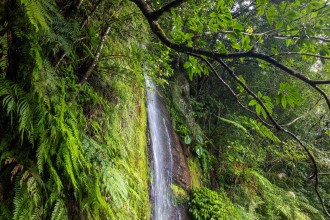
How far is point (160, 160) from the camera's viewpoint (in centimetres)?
450

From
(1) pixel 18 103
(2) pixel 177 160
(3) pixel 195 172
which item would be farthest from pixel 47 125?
(3) pixel 195 172

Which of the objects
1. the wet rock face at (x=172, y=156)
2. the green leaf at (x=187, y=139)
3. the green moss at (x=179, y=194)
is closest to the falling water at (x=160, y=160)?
the wet rock face at (x=172, y=156)

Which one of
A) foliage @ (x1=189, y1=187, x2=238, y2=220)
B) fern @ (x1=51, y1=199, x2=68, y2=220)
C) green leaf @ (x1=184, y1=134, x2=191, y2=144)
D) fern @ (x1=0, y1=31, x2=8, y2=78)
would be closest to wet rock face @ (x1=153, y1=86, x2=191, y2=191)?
green leaf @ (x1=184, y1=134, x2=191, y2=144)

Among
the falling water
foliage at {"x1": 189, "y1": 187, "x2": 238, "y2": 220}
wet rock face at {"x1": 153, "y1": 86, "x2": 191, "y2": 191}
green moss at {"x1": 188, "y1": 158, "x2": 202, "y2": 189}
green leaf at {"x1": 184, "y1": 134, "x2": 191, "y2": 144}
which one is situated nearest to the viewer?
the falling water

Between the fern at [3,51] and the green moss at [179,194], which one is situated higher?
the fern at [3,51]

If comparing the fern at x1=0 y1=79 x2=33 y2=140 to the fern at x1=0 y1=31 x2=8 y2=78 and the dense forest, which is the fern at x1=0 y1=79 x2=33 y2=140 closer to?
the dense forest

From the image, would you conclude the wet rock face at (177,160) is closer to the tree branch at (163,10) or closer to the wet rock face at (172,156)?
the wet rock face at (172,156)

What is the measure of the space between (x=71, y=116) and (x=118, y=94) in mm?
1045

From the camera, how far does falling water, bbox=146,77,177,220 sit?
3.96m

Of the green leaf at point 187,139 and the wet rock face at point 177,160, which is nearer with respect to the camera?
the wet rock face at point 177,160

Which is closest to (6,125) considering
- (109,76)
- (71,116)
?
(71,116)

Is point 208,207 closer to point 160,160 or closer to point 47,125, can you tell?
point 160,160

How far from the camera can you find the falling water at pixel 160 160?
3961mm

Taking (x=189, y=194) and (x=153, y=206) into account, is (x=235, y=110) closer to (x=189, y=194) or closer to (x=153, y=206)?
(x=189, y=194)
